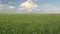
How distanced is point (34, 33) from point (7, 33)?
4.04 feet

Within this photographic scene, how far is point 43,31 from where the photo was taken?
724cm

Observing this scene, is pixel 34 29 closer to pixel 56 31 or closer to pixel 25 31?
pixel 25 31

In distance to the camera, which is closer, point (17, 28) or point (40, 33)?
point (40, 33)

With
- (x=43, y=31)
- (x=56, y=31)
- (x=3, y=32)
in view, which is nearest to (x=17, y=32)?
(x=3, y=32)

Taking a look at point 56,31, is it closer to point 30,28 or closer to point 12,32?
point 30,28

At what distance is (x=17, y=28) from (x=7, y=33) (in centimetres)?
64

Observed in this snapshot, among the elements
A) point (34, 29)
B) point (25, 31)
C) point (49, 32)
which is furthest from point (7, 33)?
point (49, 32)

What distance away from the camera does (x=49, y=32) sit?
23.5 ft

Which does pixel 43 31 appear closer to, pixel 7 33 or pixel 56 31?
pixel 56 31

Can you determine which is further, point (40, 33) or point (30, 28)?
point (30, 28)

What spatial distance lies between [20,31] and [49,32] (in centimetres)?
133

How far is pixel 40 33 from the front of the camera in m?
7.00

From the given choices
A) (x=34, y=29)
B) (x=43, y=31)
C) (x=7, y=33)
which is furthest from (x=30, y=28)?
(x=7, y=33)

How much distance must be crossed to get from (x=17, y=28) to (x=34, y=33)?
999 millimetres
